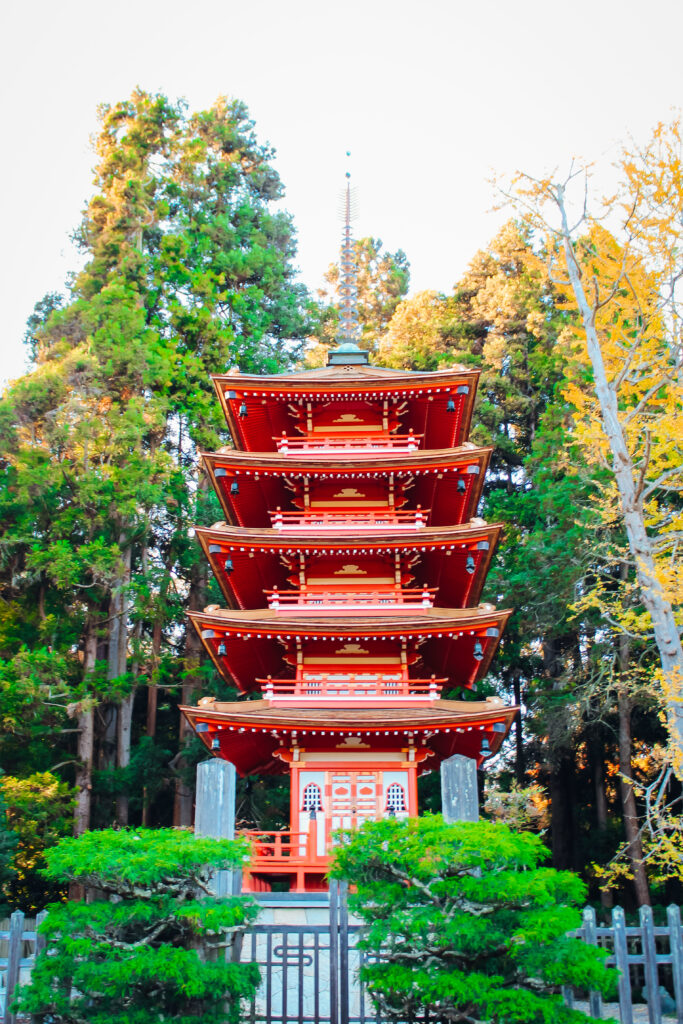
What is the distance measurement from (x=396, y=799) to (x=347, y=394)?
7947mm

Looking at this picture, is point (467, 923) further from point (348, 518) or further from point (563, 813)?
point (563, 813)

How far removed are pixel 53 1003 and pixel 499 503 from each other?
22.1 metres

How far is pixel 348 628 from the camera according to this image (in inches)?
618

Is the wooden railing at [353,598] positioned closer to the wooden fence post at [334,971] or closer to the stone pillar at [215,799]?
the stone pillar at [215,799]

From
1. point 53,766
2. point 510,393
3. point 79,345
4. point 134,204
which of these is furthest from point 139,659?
point 134,204

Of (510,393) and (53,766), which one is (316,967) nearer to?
(53,766)

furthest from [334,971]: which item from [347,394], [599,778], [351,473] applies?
[599,778]

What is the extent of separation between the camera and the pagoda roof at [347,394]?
18078 millimetres

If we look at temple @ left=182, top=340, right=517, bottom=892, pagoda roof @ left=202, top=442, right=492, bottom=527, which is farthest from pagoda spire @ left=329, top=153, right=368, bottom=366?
pagoda roof @ left=202, top=442, right=492, bottom=527

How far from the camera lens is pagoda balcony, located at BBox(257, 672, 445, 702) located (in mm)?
16078

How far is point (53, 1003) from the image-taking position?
28.7 feet

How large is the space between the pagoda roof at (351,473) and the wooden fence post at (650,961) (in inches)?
347

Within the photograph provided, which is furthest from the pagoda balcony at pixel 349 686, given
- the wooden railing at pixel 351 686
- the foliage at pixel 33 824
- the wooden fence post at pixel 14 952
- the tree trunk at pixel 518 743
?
the tree trunk at pixel 518 743

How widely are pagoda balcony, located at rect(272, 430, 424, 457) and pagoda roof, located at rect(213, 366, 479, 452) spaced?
2.27 feet
